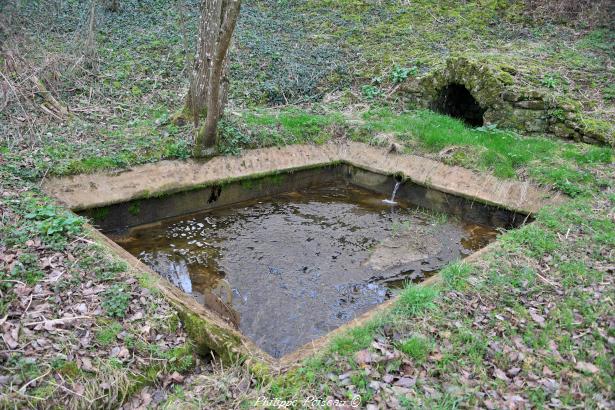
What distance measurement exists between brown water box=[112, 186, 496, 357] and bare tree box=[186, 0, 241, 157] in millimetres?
1216

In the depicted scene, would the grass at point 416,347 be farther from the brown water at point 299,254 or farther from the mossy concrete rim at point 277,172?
the mossy concrete rim at point 277,172

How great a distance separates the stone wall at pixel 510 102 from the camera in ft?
28.3

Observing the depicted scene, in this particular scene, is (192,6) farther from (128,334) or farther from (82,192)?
(128,334)

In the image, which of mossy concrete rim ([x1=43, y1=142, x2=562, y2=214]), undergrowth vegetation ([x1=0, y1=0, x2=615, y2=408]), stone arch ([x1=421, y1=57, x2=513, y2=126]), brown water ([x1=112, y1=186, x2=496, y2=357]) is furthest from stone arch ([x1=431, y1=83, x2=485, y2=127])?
brown water ([x1=112, y1=186, x2=496, y2=357])

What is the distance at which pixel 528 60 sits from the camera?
10.7 metres

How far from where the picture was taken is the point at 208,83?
7.83 meters

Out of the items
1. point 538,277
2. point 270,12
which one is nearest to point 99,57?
point 270,12

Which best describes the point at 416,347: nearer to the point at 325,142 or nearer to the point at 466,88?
the point at 325,142

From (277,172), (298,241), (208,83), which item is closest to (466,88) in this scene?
(277,172)

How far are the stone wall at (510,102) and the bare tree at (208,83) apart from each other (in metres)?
4.64

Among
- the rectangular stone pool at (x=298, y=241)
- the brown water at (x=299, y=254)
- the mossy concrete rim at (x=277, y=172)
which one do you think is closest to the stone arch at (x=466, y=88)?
the mossy concrete rim at (x=277, y=172)

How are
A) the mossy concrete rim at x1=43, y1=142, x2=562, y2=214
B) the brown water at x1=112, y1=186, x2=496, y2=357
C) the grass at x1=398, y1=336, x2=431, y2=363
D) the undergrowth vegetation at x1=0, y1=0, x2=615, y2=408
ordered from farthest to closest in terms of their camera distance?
the mossy concrete rim at x1=43, y1=142, x2=562, y2=214 < the brown water at x1=112, y1=186, x2=496, y2=357 < the grass at x1=398, y1=336, x2=431, y2=363 < the undergrowth vegetation at x1=0, y1=0, x2=615, y2=408

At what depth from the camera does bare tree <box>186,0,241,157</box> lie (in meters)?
6.97

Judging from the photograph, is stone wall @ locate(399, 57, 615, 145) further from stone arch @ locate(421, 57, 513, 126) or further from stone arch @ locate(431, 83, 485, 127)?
stone arch @ locate(431, 83, 485, 127)
